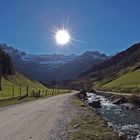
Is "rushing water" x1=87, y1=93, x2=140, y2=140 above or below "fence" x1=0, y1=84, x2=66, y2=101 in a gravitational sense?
below

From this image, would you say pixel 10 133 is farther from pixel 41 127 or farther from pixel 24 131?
pixel 41 127

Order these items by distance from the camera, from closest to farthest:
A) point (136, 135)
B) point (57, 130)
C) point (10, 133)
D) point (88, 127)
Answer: point (10, 133) → point (57, 130) → point (88, 127) → point (136, 135)

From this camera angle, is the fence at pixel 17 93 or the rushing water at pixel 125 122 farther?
the fence at pixel 17 93

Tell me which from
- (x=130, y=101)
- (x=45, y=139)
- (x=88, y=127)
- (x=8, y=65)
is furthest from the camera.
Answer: (x=8, y=65)

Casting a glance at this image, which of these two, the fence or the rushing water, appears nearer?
the rushing water

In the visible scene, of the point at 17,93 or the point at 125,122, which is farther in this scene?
the point at 17,93

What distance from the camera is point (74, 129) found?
2572 centimetres

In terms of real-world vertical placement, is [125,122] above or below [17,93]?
below

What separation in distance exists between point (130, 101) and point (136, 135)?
173ft

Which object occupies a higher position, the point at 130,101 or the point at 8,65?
the point at 8,65

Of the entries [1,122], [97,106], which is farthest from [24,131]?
[97,106]

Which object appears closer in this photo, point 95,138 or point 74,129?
point 95,138

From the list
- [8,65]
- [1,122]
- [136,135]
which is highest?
[8,65]

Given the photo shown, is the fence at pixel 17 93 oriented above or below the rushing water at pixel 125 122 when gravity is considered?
above
